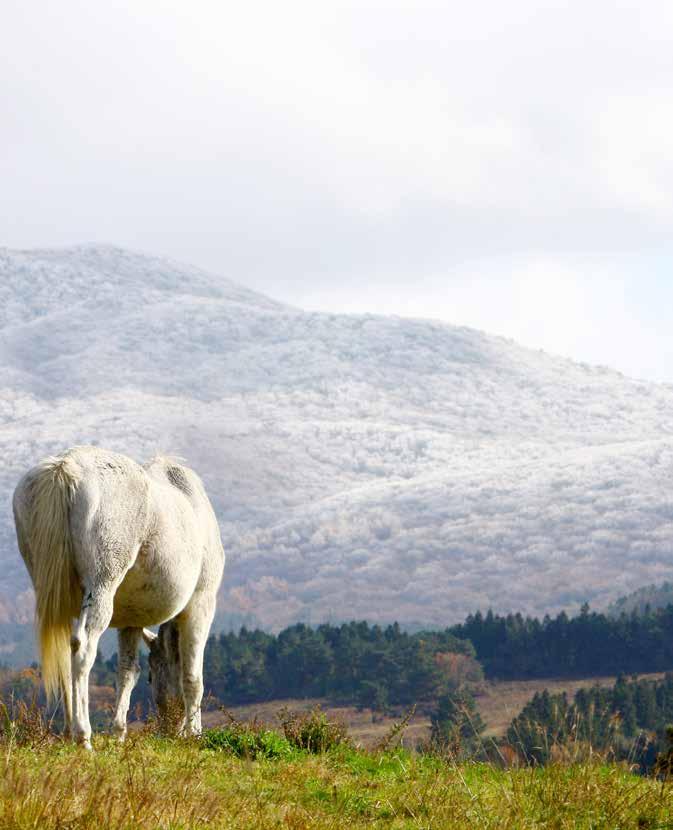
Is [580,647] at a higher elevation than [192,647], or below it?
below

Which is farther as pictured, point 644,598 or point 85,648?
point 644,598

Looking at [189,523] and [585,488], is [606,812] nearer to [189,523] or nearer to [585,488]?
[189,523]

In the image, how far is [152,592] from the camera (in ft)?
39.2

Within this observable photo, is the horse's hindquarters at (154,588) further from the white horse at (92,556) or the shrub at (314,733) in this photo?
the shrub at (314,733)

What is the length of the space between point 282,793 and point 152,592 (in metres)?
3.13

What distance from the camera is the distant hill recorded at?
3718 inches

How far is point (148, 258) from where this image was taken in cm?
18250

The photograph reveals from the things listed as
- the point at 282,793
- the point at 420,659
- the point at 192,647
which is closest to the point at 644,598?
the point at 420,659

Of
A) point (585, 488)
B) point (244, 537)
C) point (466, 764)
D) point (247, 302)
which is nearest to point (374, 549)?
point (244, 537)

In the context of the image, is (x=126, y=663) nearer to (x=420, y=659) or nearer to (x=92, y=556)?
(x=92, y=556)

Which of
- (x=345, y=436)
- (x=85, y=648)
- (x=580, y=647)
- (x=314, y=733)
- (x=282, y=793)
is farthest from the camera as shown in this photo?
(x=345, y=436)

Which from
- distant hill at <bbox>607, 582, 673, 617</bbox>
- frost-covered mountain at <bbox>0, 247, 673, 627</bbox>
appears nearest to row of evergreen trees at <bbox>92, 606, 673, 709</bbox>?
distant hill at <bbox>607, 582, 673, 617</bbox>

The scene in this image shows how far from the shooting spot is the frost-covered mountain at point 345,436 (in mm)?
115188

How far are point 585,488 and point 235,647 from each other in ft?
194
